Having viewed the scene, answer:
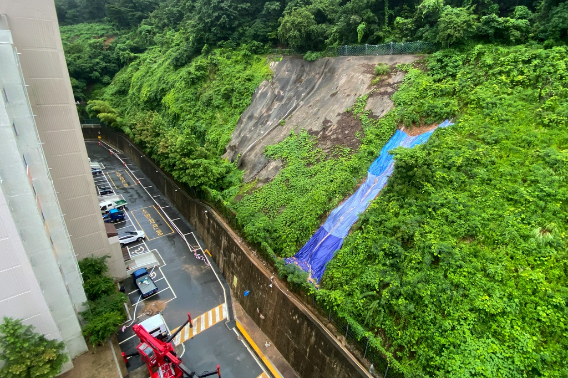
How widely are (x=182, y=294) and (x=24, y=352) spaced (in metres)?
9.74

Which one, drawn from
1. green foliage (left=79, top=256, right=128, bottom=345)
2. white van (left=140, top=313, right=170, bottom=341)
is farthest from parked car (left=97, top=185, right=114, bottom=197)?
white van (left=140, top=313, right=170, bottom=341)

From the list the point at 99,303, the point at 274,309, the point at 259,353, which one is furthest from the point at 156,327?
the point at 274,309

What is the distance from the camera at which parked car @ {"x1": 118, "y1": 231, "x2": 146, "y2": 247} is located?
84.9 ft

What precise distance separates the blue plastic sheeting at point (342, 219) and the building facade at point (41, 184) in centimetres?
1149

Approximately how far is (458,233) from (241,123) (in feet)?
74.8

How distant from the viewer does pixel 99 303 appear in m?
16.7

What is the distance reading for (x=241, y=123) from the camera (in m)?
30.8

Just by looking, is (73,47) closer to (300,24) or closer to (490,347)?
(300,24)

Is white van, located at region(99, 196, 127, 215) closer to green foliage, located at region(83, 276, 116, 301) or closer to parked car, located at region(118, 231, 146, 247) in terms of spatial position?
parked car, located at region(118, 231, 146, 247)

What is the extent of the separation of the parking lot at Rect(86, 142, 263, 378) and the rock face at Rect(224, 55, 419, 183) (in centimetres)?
850

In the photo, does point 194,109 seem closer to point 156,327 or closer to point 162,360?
point 156,327

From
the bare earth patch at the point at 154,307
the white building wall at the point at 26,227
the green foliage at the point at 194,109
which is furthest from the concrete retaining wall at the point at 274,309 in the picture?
the white building wall at the point at 26,227

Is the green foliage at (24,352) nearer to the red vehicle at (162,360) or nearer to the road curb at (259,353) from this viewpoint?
the red vehicle at (162,360)

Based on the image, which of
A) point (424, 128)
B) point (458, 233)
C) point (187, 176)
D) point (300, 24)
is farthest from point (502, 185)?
point (300, 24)
